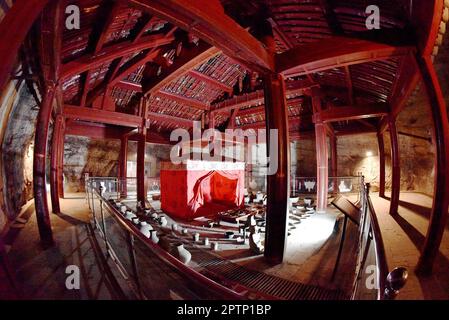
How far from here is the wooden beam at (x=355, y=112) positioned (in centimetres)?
712

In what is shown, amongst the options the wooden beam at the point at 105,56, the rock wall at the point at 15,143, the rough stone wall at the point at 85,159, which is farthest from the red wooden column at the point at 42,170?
the rough stone wall at the point at 85,159

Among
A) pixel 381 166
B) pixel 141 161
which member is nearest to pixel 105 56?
pixel 141 161

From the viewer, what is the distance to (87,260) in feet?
9.73

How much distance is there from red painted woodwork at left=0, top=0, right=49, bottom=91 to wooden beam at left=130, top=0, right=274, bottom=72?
1152mm

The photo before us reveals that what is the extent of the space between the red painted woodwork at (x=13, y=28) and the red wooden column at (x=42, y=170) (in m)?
2.50

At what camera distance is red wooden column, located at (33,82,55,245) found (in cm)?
345

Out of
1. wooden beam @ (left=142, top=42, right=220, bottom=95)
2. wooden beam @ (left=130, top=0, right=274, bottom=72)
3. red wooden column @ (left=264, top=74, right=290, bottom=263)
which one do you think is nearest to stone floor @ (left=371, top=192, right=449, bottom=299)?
red wooden column @ (left=264, top=74, right=290, bottom=263)

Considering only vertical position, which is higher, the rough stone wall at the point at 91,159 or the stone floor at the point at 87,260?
the rough stone wall at the point at 91,159

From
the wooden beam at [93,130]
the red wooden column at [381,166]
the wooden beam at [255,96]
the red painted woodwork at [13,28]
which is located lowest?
the red wooden column at [381,166]

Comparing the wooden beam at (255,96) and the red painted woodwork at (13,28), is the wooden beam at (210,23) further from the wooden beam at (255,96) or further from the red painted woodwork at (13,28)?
the wooden beam at (255,96)

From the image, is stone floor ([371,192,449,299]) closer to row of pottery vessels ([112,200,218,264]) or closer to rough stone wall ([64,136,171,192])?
row of pottery vessels ([112,200,218,264])

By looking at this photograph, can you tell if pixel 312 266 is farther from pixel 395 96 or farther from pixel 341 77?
pixel 341 77

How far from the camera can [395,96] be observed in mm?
6219

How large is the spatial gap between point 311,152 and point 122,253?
14.7 meters
